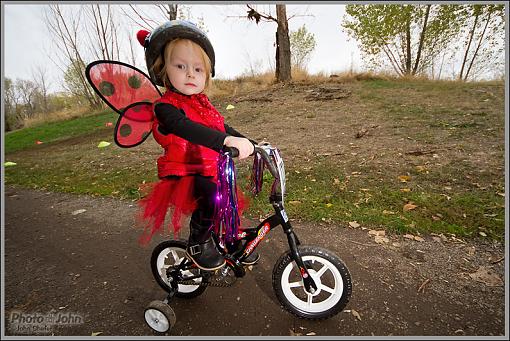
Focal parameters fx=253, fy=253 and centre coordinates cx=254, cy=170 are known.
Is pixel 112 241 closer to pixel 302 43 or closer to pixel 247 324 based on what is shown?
pixel 247 324

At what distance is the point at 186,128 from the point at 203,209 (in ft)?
2.24

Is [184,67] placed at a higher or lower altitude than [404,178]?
higher

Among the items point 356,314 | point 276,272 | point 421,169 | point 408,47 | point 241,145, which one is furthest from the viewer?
point 408,47

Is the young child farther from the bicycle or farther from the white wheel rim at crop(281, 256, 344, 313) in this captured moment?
the white wheel rim at crop(281, 256, 344, 313)

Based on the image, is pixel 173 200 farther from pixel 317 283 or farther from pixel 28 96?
pixel 28 96

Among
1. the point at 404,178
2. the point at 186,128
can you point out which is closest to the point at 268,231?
the point at 186,128

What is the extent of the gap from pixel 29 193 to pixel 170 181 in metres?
5.89

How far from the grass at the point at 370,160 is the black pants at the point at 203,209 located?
1.80 meters

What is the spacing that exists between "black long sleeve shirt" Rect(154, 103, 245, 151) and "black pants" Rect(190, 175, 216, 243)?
43cm

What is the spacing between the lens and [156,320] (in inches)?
81.3

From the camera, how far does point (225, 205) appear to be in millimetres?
1773

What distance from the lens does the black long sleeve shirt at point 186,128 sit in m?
1.55

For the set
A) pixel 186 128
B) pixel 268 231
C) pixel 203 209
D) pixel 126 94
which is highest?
pixel 126 94

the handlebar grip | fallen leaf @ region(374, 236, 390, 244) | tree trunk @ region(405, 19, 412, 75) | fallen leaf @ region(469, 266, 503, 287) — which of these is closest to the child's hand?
the handlebar grip
